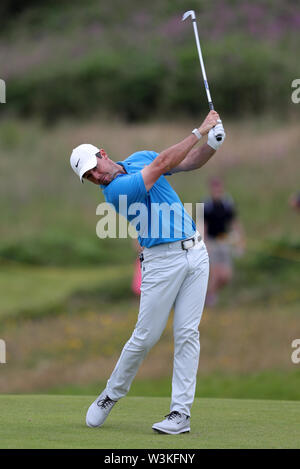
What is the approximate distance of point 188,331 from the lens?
678cm

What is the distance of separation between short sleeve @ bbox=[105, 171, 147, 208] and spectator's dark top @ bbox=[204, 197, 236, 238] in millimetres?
10015

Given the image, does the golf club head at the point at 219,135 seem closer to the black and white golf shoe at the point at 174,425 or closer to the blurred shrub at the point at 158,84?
the black and white golf shoe at the point at 174,425

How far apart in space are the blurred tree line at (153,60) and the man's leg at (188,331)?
24.6 m

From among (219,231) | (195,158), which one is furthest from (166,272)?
(219,231)

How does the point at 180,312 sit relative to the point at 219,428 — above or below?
above

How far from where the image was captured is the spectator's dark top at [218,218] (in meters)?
16.7

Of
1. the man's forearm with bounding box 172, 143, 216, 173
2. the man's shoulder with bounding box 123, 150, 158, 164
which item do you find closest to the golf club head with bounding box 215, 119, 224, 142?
the man's forearm with bounding box 172, 143, 216, 173

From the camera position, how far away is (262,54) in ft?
109

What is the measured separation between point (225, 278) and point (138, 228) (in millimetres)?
10464

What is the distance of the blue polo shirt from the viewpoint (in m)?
6.66

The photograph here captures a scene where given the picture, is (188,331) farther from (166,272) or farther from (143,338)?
(166,272)

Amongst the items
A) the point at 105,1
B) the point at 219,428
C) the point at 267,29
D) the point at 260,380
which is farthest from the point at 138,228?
the point at 105,1

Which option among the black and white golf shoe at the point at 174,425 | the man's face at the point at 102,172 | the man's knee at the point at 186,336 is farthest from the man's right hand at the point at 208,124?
the black and white golf shoe at the point at 174,425

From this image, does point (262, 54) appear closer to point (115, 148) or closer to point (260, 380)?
point (115, 148)
